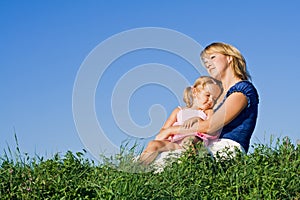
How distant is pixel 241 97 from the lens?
753 cm

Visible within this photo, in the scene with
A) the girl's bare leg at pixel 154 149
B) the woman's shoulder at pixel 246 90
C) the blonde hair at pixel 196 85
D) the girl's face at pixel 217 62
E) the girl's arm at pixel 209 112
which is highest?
the girl's face at pixel 217 62

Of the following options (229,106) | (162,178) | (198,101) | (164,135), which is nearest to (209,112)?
(198,101)

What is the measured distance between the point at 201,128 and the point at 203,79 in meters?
0.86

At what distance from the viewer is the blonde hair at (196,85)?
26.1 ft


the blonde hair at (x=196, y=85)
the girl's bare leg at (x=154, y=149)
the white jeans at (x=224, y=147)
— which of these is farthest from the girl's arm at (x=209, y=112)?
the girl's bare leg at (x=154, y=149)

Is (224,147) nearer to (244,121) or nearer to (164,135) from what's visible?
(244,121)

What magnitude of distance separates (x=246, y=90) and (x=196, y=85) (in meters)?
0.70

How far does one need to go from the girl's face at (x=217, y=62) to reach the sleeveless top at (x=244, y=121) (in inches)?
13.7

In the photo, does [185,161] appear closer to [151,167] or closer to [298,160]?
[151,167]

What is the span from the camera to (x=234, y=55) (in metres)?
7.96

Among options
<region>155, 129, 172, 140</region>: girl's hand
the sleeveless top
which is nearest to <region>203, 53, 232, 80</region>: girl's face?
the sleeveless top

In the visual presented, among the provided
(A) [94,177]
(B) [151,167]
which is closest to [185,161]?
(B) [151,167]

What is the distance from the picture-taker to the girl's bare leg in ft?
22.6

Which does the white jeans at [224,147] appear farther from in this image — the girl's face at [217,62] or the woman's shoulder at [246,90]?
the girl's face at [217,62]
